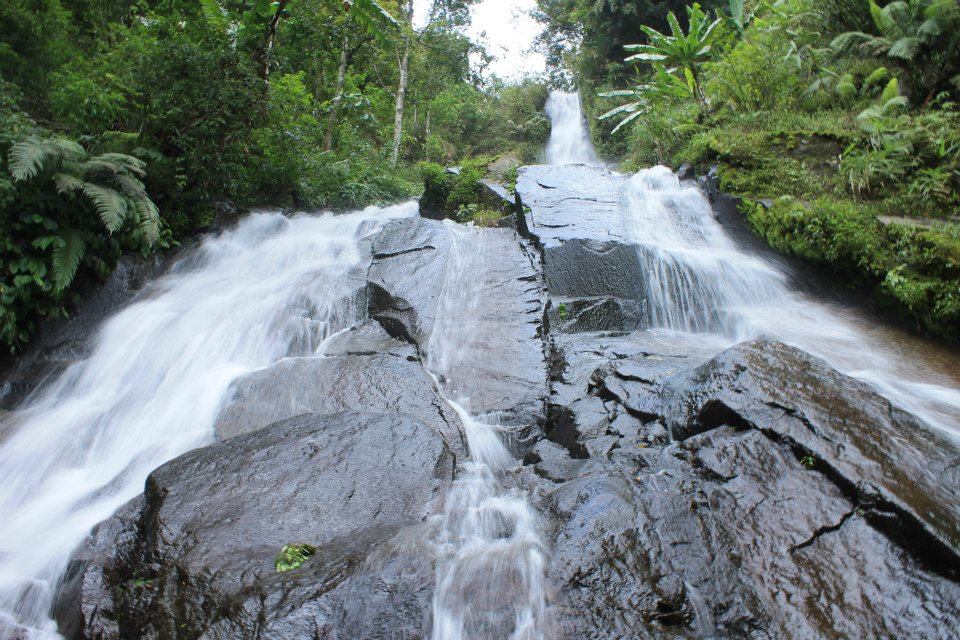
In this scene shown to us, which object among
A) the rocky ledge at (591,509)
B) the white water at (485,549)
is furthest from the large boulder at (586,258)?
the white water at (485,549)

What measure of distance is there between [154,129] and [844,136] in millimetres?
11141

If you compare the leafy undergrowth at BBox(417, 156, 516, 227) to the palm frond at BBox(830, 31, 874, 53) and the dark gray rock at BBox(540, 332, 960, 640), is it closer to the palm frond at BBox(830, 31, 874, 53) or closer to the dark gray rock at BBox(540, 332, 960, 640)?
the palm frond at BBox(830, 31, 874, 53)

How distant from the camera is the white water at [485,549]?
2.35 m

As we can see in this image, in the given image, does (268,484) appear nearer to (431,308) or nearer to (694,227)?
(431,308)

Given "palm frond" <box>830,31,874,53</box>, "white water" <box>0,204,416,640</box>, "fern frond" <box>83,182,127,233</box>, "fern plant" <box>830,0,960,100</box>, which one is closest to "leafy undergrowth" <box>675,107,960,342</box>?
"fern plant" <box>830,0,960,100</box>

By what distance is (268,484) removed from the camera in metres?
3.28

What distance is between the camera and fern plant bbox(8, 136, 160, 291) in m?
5.00

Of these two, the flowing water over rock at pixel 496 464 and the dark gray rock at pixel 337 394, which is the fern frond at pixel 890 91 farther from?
the dark gray rock at pixel 337 394

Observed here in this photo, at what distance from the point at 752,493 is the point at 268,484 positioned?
315 centimetres

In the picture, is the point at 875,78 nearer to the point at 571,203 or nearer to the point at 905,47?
the point at 905,47

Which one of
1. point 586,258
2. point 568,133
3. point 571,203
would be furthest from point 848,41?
point 568,133

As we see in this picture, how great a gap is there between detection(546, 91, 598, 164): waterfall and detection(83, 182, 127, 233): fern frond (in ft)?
51.6

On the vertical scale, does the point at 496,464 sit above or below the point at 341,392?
below

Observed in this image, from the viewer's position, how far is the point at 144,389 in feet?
16.8
